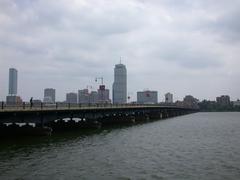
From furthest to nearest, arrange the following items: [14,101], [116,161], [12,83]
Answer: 1. [12,83]
2. [14,101]
3. [116,161]

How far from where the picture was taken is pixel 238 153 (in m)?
40.1

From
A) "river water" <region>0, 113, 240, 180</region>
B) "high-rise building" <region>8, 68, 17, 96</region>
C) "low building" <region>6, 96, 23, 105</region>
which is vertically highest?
"high-rise building" <region>8, 68, 17, 96</region>

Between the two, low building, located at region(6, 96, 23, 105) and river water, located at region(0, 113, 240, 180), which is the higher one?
low building, located at region(6, 96, 23, 105)

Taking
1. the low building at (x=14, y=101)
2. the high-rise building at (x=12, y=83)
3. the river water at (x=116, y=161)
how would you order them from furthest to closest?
the high-rise building at (x=12, y=83)
the low building at (x=14, y=101)
the river water at (x=116, y=161)

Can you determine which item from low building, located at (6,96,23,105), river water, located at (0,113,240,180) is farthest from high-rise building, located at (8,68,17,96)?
river water, located at (0,113,240,180)

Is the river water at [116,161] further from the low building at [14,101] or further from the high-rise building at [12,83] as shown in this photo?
the high-rise building at [12,83]

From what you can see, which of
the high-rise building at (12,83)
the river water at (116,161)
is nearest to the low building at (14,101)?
the river water at (116,161)

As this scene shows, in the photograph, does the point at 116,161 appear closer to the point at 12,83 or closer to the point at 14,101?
the point at 14,101

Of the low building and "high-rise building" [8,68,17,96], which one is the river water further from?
"high-rise building" [8,68,17,96]

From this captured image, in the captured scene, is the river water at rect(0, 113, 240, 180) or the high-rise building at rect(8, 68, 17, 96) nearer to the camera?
the river water at rect(0, 113, 240, 180)

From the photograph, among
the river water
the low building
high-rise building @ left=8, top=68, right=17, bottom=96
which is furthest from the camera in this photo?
high-rise building @ left=8, top=68, right=17, bottom=96

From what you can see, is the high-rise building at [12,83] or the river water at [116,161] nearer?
the river water at [116,161]

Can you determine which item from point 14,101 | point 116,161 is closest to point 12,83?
point 14,101

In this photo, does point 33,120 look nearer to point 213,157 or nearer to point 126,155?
point 126,155
